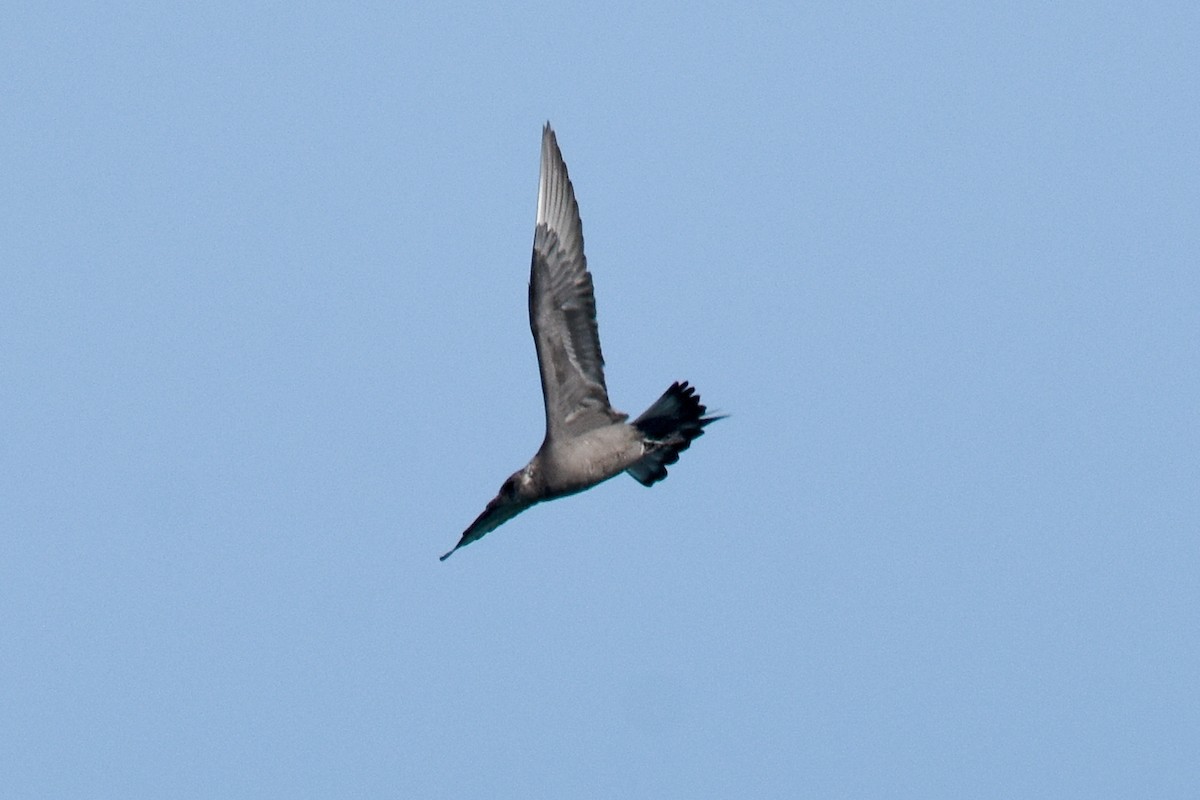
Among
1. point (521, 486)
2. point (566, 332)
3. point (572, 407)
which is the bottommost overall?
point (521, 486)

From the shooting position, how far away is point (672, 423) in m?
12.9

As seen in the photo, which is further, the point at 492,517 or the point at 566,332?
the point at 492,517

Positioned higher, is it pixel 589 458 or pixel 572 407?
Answer: pixel 572 407

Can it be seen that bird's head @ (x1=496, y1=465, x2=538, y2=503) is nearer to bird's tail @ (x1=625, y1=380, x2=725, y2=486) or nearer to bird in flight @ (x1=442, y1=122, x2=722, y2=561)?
bird in flight @ (x1=442, y1=122, x2=722, y2=561)

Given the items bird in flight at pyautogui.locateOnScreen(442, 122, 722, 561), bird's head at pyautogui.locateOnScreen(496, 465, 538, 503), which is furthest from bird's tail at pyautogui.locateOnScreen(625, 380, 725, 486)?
bird's head at pyautogui.locateOnScreen(496, 465, 538, 503)

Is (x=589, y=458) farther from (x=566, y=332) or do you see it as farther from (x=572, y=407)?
(x=566, y=332)

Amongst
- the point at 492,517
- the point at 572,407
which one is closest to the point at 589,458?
the point at 572,407

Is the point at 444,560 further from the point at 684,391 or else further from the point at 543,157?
the point at 543,157

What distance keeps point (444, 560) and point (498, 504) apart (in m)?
0.69

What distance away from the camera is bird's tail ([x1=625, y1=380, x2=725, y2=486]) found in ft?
42.0

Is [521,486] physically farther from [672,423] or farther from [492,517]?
[672,423]

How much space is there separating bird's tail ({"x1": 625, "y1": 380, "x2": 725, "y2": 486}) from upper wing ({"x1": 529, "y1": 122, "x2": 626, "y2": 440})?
0.24 m

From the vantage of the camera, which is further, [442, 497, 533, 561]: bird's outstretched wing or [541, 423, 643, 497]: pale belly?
[442, 497, 533, 561]: bird's outstretched wing

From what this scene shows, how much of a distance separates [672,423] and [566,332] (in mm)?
1085
